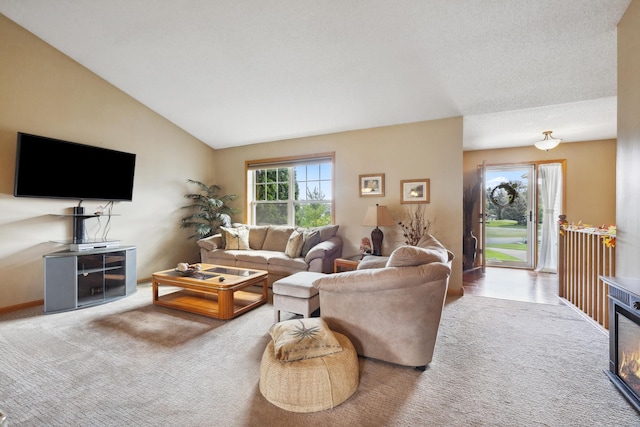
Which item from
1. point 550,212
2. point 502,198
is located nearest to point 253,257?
point 502,198

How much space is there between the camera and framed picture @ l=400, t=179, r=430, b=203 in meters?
3.96

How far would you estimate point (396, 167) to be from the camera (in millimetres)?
4160

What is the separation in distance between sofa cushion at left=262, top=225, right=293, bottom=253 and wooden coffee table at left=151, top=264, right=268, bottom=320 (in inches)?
43.3

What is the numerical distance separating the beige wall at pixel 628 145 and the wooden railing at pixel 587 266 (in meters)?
0.38

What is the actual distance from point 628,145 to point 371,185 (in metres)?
2.72

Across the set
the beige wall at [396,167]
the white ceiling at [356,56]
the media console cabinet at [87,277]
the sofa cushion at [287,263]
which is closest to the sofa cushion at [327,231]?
the beige wall at [396,167]

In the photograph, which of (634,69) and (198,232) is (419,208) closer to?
(634,69)

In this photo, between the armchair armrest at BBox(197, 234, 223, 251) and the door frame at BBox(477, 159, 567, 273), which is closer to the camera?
the armchair armrest at BBox(197, 234, 223, 251)

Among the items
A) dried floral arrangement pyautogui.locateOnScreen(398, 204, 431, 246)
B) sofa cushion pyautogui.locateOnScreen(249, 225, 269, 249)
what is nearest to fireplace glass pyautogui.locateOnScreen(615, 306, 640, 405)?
dried floral arrangement pyautogui.locateOnScreen(398, 204, 431, 246)

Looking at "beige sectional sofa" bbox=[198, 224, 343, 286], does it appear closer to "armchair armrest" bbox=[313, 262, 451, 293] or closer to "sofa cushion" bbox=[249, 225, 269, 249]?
"sofa cushion" bbox=[249, 225, 269, 249]

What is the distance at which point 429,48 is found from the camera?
2.68 m

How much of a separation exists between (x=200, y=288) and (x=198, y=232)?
2.09m

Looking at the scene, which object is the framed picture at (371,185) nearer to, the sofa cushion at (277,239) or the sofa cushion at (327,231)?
the sofa cushion at (327,231)

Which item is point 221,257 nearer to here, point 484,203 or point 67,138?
point 67,138
